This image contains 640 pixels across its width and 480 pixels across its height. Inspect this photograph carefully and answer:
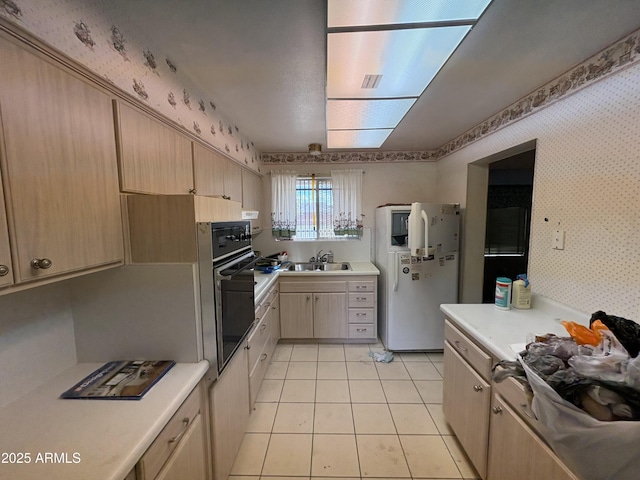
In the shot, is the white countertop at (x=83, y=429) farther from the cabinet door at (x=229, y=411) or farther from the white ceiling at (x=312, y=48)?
the white ceiling at (x=312, y=48)

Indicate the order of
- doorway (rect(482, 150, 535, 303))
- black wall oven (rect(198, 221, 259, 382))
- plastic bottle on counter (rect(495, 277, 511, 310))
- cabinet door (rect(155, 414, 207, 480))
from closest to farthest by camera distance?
1. cabinet door (rect(155, 414, 207, 480))
2. black wall oven (rect(198, 221, 259, 382))
3. plastic bottle on counter (rect(495, 277, 511, 310))
4. doorway (rect(482, 150, 535, 303))

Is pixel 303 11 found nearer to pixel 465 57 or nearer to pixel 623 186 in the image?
pixel 465 57

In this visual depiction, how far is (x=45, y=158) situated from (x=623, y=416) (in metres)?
1.75

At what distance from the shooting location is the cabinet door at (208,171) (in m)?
1.70

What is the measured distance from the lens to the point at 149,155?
1.23 meters

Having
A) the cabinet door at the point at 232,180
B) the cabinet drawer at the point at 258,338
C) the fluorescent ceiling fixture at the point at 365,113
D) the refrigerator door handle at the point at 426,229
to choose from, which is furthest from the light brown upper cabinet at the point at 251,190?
the refrigerator door handle at the point at 426,229

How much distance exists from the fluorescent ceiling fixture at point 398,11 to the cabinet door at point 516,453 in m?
1.60

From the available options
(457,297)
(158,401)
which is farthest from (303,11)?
(457,297)

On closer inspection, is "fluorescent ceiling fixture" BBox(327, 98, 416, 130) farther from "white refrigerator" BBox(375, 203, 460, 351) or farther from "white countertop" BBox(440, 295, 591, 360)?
"white countertop" BBox(440, 295, 591, 360)

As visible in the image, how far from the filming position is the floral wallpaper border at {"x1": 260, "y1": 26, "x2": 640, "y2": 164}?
1.27 m

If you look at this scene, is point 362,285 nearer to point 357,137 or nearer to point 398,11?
point 357,137

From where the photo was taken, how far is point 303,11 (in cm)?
111

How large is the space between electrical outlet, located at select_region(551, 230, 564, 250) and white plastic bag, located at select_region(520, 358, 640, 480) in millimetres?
1193

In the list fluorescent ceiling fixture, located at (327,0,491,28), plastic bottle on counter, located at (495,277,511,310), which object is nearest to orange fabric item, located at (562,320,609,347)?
plastic bottle on counter, located at (495,277,511,310)
